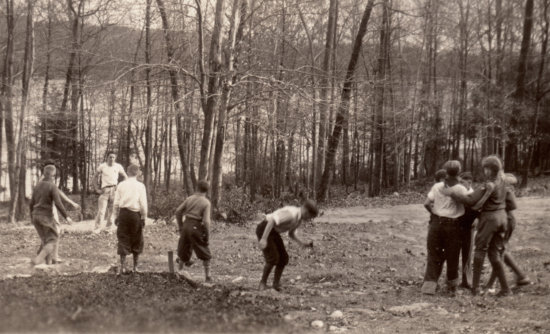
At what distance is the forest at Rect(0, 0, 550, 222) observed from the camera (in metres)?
17.8

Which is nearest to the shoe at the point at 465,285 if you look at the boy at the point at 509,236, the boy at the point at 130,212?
the boy at the point at 509,236

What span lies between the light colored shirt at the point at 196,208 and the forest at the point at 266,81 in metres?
1.71

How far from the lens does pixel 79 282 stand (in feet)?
27.0

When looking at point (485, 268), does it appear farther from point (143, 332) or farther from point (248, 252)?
point (143, 332)

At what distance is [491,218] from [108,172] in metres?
10.3

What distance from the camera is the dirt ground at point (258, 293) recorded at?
5684 millimetres

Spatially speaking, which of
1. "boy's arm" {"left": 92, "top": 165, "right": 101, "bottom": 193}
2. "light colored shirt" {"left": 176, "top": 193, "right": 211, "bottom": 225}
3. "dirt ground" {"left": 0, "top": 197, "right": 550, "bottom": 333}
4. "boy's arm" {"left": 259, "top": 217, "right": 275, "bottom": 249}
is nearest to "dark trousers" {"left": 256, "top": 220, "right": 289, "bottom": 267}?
"boy's arm" {"left": 259, "top": 217, "right": 275, "bottom": 249}

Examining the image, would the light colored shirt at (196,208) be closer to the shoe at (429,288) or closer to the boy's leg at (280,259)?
the boy's leg at (280,259)

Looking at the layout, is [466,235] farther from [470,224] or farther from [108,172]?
[108,172]

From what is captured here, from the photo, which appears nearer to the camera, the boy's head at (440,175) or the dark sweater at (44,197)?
the boy's head at (440,175)

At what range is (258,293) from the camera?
352 inches

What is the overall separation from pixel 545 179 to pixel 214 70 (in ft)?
88.8

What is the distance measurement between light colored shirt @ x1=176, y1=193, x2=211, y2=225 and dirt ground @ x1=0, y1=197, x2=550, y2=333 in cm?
103

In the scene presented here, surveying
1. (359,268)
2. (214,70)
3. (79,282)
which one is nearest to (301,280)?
(359,268)
